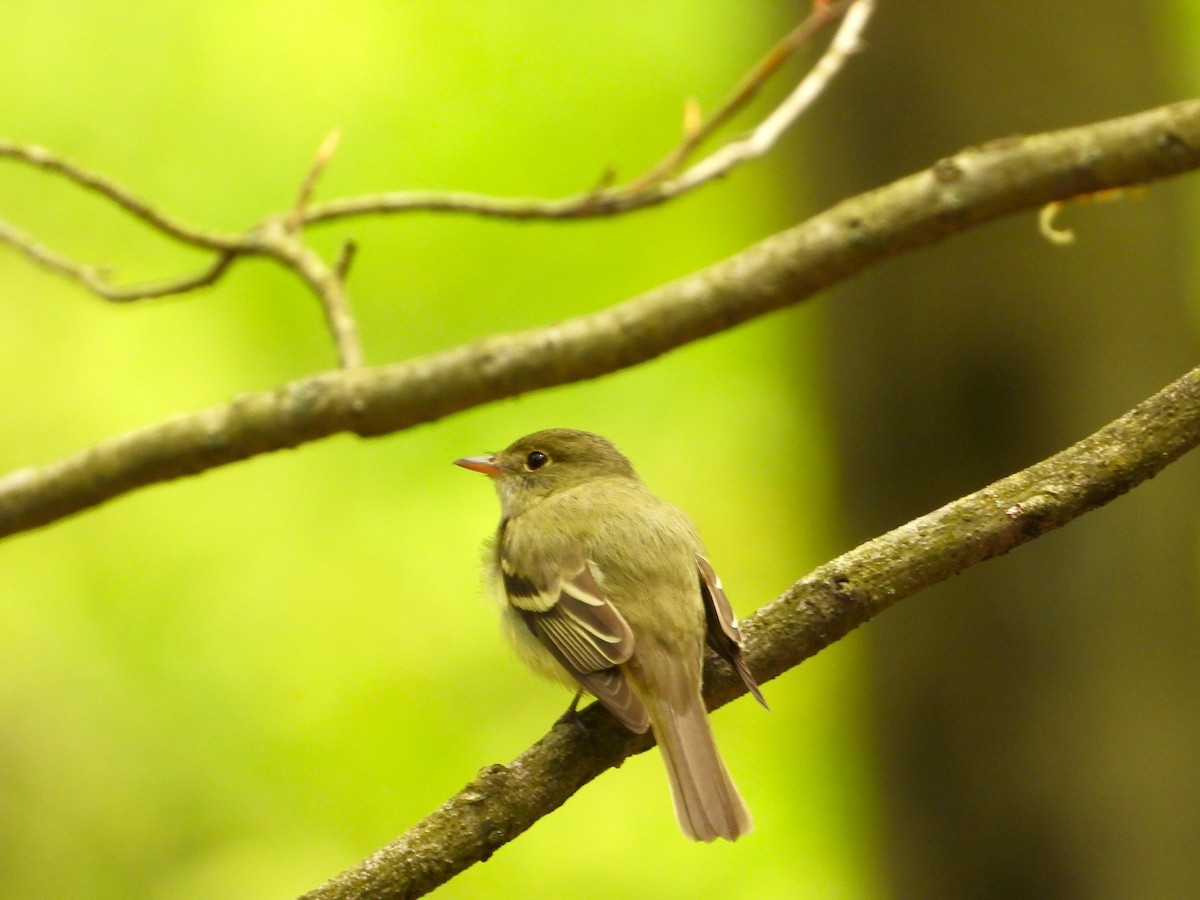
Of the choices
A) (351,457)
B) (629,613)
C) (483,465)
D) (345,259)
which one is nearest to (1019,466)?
(483,465)

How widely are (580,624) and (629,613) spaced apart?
0.14 m

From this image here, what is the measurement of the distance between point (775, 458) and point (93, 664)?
4411mm

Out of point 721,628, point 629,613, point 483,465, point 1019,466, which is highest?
point 483,465

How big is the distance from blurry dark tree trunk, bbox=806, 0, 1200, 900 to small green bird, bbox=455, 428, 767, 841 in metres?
1.54

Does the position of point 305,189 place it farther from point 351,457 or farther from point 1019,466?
point 351,457

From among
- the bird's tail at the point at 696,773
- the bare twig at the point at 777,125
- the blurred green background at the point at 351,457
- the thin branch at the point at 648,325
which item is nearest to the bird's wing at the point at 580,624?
the bird's tail at the point at 696,773

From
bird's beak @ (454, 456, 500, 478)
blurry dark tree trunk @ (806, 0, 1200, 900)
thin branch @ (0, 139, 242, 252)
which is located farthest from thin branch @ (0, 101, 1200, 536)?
blurry dark tree trunk @ (806, 0, 1200, 900)

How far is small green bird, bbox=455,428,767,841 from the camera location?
3.13 metres

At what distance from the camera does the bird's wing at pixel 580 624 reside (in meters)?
3.20

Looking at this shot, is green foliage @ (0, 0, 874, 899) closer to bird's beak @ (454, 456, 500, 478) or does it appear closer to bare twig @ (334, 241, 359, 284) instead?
bird's beak @ (454, 456, 500, 478)

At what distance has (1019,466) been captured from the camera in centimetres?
526

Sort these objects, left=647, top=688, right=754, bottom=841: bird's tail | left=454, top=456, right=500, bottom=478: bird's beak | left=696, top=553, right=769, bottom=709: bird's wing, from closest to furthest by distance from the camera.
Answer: left=696, top=553, right=769, bottom=709: bird's wing, left=647, top=688, right=754, bottom=841: bird's tail, left=454, top=456, right=500, bottom=478: bird's beak

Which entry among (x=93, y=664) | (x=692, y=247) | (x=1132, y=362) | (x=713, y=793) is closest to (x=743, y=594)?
(x=692, y=247)

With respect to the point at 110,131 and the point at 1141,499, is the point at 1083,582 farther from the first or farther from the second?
the point at 110,131
